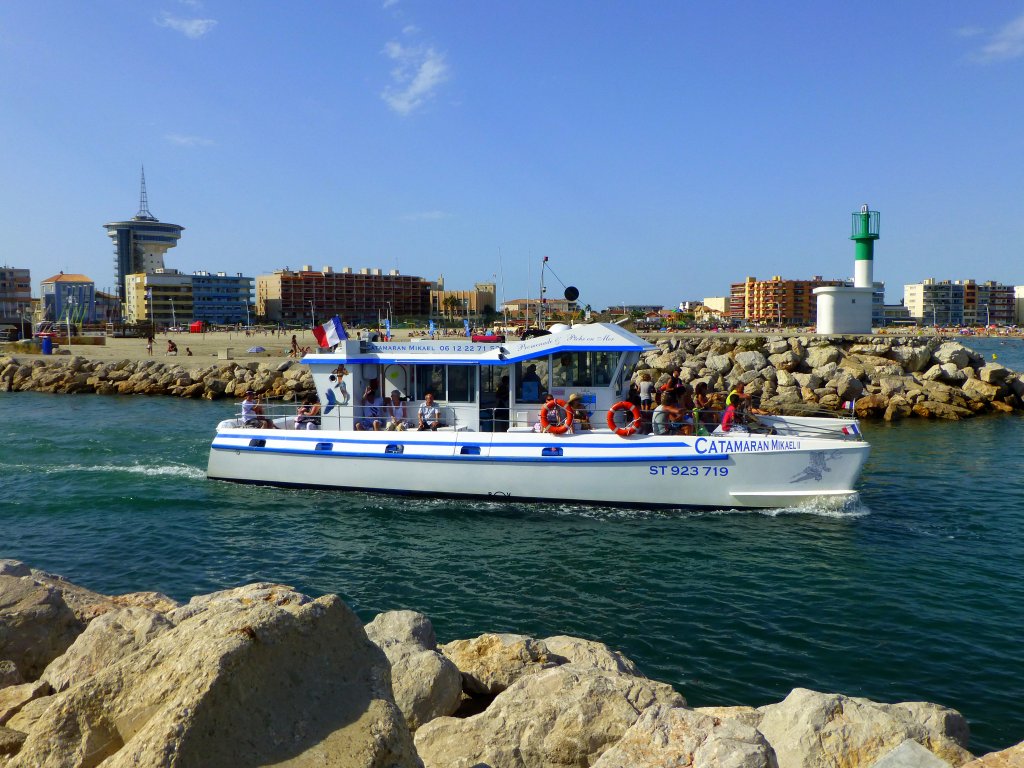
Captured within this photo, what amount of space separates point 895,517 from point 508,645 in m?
11.6

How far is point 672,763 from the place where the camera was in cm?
Result: 507

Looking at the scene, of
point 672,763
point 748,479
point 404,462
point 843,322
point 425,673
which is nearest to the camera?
point 672,763

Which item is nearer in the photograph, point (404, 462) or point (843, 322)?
point (404, 462)

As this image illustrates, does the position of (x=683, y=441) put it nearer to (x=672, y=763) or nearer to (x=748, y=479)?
(x=748, y=479)

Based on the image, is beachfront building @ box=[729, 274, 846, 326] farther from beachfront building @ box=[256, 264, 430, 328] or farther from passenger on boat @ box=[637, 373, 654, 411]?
passenger on boat @ box=[637, 373, 654, 411]

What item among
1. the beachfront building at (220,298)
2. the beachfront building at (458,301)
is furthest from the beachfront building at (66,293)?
the beachfront building at (458,301)

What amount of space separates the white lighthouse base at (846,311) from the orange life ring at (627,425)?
109 ft

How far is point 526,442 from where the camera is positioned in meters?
16.8

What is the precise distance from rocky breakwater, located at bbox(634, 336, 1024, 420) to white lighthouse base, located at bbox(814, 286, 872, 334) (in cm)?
398

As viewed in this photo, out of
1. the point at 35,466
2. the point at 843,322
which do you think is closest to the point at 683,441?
the point at 35,466

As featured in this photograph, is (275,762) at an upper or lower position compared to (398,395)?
lower

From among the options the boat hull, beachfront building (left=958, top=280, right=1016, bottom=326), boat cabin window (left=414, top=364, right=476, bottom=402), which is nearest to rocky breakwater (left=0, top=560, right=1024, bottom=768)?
the boat hull

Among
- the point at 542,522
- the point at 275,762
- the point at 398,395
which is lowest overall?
the point at 542,522

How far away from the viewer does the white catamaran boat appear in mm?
15883
